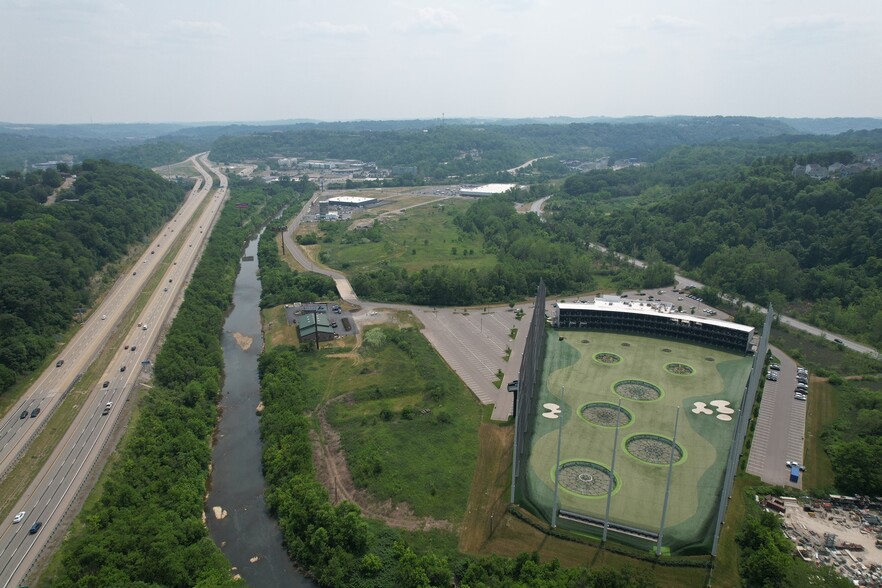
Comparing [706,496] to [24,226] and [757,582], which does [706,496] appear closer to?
[757,582]

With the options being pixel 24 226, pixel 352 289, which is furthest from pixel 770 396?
pixel 24 226

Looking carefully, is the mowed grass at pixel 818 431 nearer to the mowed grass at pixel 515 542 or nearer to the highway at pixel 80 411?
the mowed grass at pixel 515 542

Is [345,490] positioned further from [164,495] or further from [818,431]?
[818,431]

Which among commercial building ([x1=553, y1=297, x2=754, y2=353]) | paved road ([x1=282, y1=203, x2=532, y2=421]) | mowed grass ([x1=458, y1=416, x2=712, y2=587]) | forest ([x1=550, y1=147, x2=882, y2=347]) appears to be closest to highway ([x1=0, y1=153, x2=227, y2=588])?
paved road ([x1=282, y1=203, x2=532, y2=421])

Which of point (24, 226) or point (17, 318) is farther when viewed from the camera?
point (24, 226)

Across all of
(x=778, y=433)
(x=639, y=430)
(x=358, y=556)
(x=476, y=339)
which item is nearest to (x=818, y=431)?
(x=778, y=433)

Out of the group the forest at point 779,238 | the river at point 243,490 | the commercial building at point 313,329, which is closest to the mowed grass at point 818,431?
the forest at point 779,238
